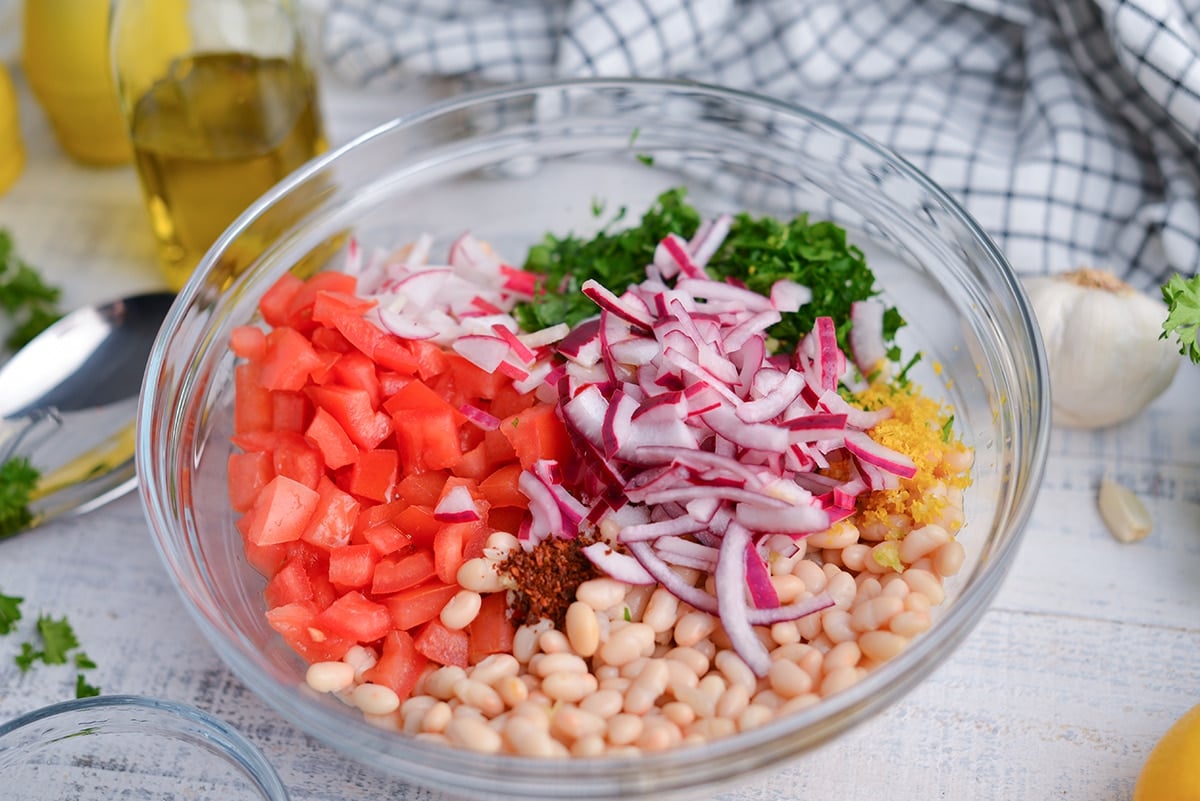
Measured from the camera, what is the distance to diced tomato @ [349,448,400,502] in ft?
5.46

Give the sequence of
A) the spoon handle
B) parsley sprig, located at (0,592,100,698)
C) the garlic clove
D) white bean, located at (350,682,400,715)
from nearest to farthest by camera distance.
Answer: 1. white bean, located at (350,682,400,715)
2. parsley sprig, located at (0,592,100,698)
3. the garlic clove
4. the spoon handle

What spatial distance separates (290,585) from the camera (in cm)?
160

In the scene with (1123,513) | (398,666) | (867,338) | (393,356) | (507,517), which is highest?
(393,356)

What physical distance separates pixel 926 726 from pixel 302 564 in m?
0.91

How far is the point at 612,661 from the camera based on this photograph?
149 cm

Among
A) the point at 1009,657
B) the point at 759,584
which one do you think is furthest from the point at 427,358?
the point at 1009,657

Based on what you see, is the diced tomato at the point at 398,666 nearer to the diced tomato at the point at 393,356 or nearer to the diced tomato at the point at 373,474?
the diced tomato at the point at 373,474

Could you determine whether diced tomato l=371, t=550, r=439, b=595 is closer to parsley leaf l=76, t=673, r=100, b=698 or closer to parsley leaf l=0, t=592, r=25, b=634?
parsley leaf l=76, t=673, r=100, b=698

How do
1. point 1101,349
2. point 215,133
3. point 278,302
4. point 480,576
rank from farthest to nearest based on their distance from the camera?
point 215,133, point 1101,349, point 278,302, point 480,576

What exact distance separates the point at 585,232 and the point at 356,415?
2.34 feet

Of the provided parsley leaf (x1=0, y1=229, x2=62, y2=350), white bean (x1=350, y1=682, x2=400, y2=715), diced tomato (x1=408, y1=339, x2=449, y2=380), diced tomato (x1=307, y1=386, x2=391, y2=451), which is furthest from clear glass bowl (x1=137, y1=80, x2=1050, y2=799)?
parsley leaf (x1=0, y1=229, x2=62, y2=350)

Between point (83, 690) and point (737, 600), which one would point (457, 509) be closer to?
point (737, 600)

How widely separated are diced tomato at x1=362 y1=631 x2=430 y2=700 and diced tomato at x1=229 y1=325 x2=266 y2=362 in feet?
1.63

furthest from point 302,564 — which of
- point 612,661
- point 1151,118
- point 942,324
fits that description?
point 1151,118
